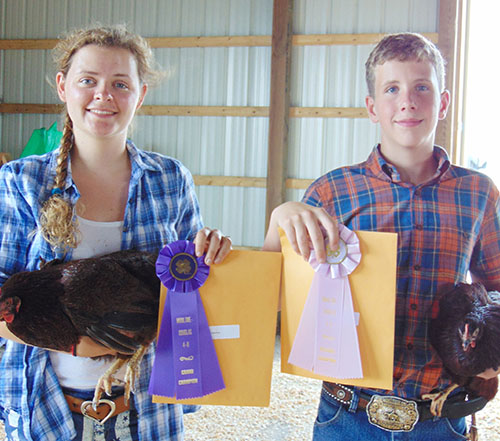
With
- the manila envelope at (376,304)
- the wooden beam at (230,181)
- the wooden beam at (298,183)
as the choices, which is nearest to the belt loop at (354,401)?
the manila envelope at (376,304)

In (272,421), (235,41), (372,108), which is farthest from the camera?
(235,41)

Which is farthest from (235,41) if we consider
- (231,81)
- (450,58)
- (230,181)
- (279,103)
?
(450,58)

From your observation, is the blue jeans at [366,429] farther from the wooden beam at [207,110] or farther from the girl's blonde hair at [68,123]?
the wooden beam at [207,110]

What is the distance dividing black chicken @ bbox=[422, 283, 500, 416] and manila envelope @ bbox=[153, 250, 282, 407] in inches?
15.5

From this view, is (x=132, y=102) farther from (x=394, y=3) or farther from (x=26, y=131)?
(x=26, y=131)

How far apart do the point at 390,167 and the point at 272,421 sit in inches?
93.2

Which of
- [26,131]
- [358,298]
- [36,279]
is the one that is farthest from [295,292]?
[26,131]

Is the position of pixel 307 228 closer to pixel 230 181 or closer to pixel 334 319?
pixel 334 319

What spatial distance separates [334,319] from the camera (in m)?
0.98

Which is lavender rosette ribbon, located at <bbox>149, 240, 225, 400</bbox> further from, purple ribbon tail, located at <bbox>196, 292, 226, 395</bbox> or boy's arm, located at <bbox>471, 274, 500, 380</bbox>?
boy's arm, located at <bbox>471, 274, 500, 380</bbox>

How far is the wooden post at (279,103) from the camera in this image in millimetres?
4941

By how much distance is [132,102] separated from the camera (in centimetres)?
120

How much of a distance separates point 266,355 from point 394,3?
16.1 feet

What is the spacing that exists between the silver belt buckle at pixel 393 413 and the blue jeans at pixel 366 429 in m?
0.02
